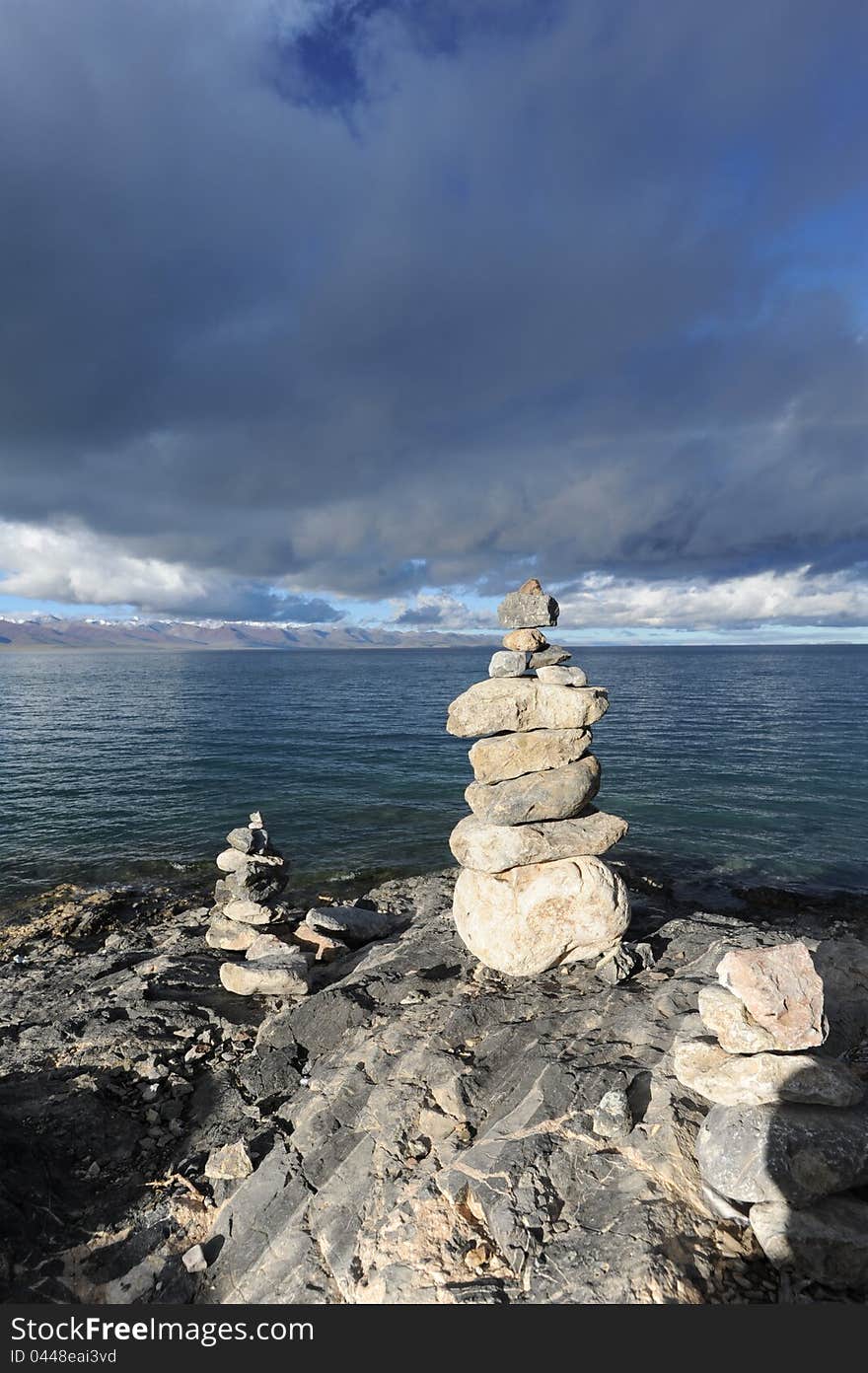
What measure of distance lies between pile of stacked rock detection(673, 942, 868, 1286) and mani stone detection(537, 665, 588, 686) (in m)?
8.09

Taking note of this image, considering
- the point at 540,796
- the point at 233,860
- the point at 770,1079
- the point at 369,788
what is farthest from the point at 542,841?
the point at 369,788

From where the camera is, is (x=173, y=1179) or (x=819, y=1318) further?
(x=173, y=1179)

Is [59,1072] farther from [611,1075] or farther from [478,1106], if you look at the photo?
[611,1075]

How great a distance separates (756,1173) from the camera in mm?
6789

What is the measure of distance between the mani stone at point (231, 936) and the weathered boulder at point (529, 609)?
538 inches

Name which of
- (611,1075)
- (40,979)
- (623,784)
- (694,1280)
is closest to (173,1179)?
(611,1075)

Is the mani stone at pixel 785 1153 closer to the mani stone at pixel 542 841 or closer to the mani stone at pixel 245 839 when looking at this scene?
the mani stone at pixel 542 841

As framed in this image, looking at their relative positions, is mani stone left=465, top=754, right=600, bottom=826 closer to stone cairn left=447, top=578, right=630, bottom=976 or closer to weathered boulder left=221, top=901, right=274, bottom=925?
stone cairn left=447, top=578, right=630, bottom=976

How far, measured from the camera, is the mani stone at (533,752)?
50.4 ft

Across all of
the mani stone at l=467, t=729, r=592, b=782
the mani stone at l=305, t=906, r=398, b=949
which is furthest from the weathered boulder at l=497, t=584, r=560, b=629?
the mani stone at l=305, t=906, r=398, b=949

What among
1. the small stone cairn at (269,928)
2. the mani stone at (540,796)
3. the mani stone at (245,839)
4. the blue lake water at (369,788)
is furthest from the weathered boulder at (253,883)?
the mani stone at (540,796)

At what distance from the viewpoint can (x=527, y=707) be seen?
607 inches

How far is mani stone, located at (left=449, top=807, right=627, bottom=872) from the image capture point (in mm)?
14602

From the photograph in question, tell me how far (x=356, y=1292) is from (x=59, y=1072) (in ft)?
28.1
